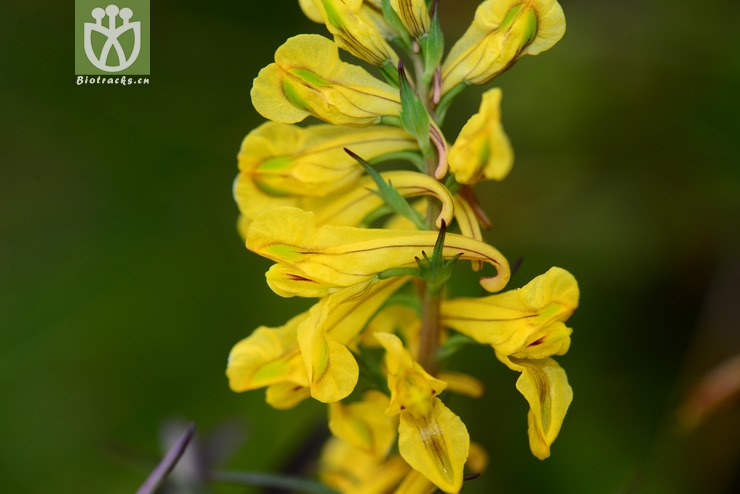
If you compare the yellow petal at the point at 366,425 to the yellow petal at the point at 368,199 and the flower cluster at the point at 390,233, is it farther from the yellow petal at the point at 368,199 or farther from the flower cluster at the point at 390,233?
the yellow petal at the point at 368,199

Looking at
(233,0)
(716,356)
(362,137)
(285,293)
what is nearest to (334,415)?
(285,293)

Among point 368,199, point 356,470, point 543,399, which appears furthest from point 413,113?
point 356,470

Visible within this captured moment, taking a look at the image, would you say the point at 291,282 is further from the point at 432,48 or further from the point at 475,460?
the point at 475,460

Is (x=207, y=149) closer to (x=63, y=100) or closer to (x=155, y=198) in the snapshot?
(x=155, y=198)

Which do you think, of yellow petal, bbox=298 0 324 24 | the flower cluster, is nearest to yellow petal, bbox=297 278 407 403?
the flower cluster

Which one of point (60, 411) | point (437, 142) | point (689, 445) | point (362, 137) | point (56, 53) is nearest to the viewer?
point (437, 142)

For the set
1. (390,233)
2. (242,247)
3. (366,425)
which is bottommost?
(242,247)
